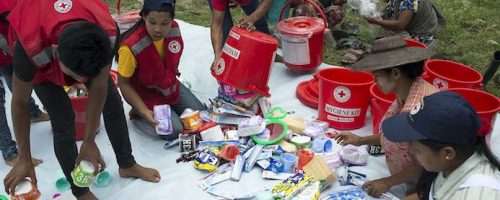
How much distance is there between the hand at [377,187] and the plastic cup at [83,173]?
1.21 metres

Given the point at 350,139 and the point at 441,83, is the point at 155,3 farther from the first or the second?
the point at 441,83

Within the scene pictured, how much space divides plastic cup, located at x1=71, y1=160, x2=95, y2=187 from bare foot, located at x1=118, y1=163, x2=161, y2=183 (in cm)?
43

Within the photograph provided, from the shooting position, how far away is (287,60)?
3354mm

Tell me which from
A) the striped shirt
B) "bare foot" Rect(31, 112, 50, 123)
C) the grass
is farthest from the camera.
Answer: the grass

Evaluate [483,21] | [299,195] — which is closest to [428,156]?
[299,195]

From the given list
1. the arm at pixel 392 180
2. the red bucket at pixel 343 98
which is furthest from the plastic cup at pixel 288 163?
the red bucket at pixel 343 98

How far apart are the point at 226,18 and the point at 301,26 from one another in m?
0.54

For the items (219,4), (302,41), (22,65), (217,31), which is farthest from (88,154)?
(302,41)

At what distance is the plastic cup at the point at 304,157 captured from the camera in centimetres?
229

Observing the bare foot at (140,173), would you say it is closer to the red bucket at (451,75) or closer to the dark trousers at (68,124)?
the dark trousers at (68,124)

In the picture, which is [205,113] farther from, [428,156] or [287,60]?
[428,156]

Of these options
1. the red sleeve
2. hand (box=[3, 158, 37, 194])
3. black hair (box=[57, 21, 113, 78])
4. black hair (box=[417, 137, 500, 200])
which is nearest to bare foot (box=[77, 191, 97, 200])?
hand (box=[3, 158, 37, 194])

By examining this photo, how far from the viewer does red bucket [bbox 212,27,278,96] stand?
2.57 meters

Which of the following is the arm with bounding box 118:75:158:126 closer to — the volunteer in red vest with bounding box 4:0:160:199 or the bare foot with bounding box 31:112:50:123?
the volunteer in red vest with bounding box 4:0:160:199
